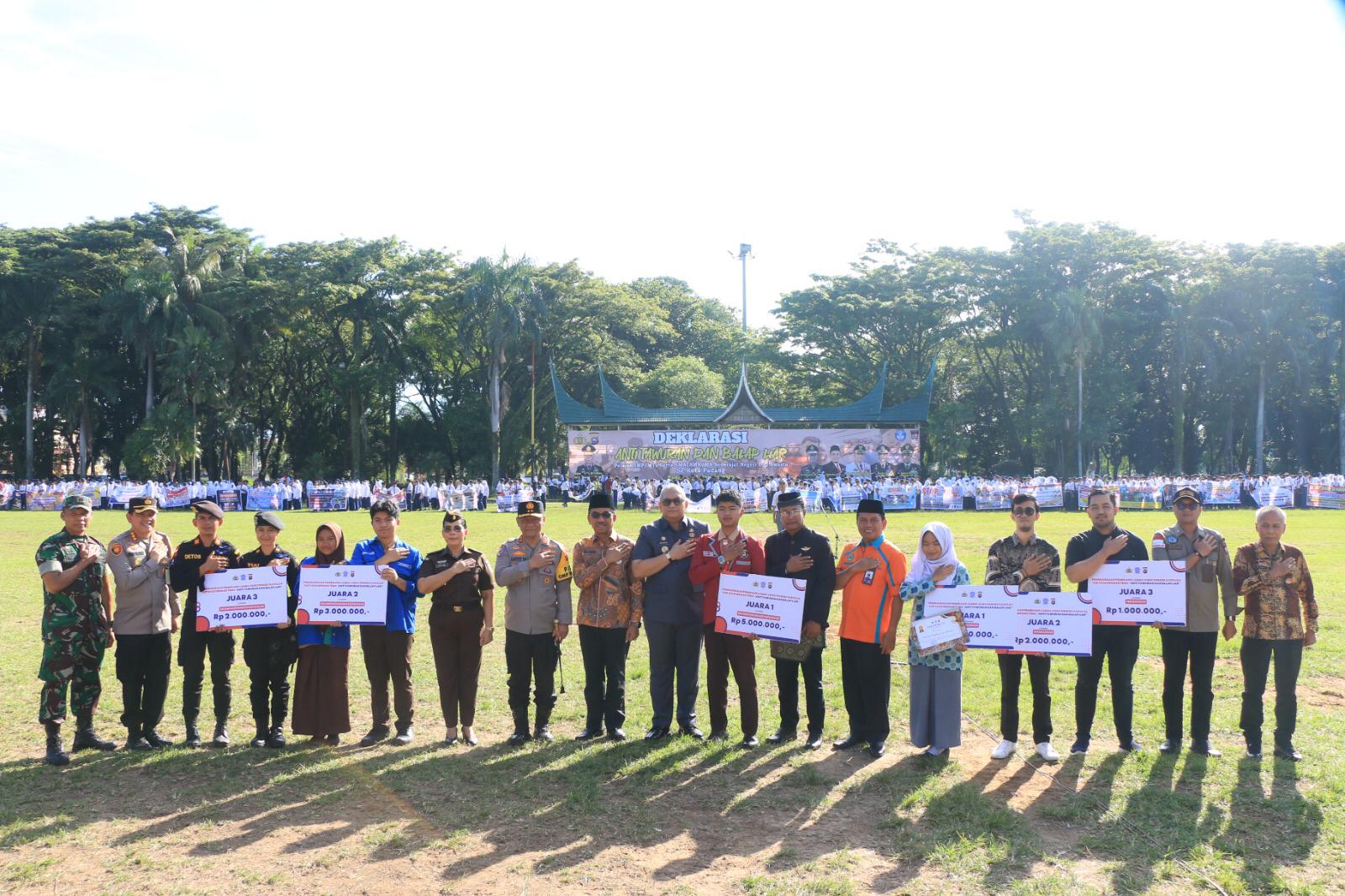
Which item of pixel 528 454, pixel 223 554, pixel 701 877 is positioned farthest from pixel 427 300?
pixel 701 877

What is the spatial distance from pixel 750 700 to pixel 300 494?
36186 millimetres

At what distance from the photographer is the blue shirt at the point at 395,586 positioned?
677 cm

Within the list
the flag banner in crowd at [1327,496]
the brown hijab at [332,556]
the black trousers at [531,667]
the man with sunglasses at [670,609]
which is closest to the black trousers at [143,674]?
→ the brown hijab at [332,556]

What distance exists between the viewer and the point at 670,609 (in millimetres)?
6652

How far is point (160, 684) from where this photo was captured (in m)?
6.64

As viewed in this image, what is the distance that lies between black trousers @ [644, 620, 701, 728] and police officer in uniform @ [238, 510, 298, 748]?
2539 mm

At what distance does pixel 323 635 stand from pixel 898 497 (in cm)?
3084

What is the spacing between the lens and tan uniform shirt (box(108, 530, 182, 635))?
6477 millimetres

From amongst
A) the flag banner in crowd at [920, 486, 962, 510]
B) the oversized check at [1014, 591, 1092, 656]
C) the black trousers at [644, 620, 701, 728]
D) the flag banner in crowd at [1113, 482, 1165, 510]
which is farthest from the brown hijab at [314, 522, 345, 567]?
the flag banner in crowd at [1113, 482, 1165, 510]

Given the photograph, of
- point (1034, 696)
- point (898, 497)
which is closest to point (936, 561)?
point (1034, 696)

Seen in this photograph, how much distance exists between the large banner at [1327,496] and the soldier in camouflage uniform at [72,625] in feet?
121

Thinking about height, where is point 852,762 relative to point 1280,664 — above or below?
below

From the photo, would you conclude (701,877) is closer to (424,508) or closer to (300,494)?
(424,508)

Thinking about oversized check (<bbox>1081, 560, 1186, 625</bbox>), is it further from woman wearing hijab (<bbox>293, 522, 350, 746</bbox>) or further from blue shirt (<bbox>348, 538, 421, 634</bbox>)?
woman wearing hijab (<bbox>293, 522, 350, 746</bbox>)
